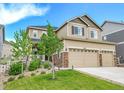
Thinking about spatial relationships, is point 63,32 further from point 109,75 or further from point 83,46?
point 109,75

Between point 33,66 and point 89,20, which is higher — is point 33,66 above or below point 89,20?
below

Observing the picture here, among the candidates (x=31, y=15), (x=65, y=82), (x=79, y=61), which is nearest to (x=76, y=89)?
(x=65, y=82)

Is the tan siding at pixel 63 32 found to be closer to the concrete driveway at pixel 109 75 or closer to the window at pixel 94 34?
the window at pixel 94 34

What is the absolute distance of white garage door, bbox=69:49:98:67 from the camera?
88.9 feet

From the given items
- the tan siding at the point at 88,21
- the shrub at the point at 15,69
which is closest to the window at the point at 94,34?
the tan siding at the point at 88,21

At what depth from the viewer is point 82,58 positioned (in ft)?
91.9

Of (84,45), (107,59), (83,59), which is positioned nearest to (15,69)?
(83,59)

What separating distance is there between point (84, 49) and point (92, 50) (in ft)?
4.65

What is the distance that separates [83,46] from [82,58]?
145 centimetres

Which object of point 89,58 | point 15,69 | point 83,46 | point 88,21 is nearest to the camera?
point 15,69

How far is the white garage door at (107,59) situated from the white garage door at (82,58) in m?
1.29

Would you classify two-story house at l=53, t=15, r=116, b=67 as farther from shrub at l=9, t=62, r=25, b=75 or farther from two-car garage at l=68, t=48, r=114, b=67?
shrub at l=9, t=62, r=25, b=75

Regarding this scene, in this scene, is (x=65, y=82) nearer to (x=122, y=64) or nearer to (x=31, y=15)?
(x=122, y=64)

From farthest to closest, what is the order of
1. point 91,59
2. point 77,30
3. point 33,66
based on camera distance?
point 77,30 < point 91,59 < point 33,66
